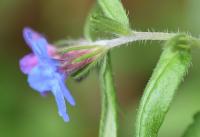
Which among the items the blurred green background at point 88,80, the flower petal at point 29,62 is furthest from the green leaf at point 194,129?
the blurred green background at point 88,80

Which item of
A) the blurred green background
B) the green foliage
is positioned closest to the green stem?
the green foliage

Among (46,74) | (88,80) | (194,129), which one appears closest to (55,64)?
(46,74)

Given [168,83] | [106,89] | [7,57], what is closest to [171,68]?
[168,83]

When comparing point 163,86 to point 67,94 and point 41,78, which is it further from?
point 41,78

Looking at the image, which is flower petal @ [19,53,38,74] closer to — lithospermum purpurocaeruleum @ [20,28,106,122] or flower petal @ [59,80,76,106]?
Answer: lithospermum purpurocaeruleum @ [20,28,106,122]

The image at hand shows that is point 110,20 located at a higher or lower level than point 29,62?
higher

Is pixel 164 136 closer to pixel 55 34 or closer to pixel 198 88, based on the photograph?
pixel 198 88
